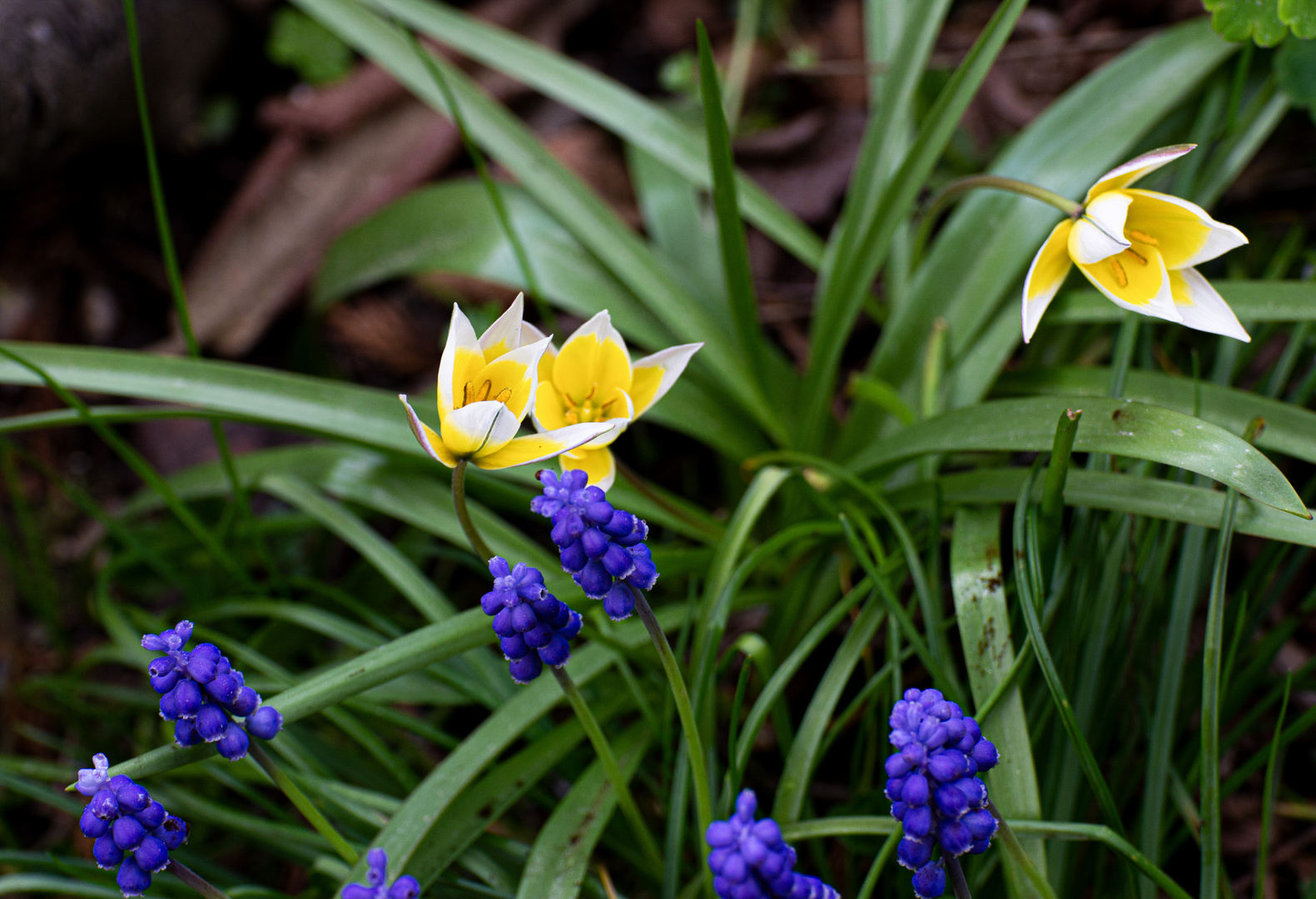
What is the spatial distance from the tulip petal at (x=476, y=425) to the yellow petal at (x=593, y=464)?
21 cm

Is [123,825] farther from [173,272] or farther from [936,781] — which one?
[173,272]

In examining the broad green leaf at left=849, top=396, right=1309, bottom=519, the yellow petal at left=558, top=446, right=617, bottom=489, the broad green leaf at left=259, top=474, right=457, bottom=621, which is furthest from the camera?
the broad green leaf at left=259, top=474, right=457, bottom=621

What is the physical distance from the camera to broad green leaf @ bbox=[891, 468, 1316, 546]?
4.29ft

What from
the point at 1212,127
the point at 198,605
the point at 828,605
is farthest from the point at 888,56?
the point at 198,605

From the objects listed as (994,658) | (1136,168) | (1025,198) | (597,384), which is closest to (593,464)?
(597,384)

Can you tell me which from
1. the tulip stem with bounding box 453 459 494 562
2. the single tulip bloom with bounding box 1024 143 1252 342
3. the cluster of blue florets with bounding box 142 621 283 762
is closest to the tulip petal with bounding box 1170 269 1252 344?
the single tulip bloom with bounding box 1024 143 1252 342

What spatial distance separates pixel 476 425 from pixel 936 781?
2.33 ft

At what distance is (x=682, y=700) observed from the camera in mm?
1128

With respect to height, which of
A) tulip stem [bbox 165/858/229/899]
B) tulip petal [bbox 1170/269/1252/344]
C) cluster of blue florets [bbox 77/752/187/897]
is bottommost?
tulip stem [bbox 165/858/229/899]

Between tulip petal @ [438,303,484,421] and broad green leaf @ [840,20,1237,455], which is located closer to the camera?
tulip petal @ [438,303,484,421]

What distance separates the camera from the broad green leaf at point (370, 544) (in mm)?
1788

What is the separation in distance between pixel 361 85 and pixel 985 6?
231 cm

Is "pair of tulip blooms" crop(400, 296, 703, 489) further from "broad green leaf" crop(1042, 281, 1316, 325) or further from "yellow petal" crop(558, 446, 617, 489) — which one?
"broad green leaf" crop(1042, 281, 1316, 325)

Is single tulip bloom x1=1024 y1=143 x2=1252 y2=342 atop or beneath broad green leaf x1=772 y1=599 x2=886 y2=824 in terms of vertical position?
atop
